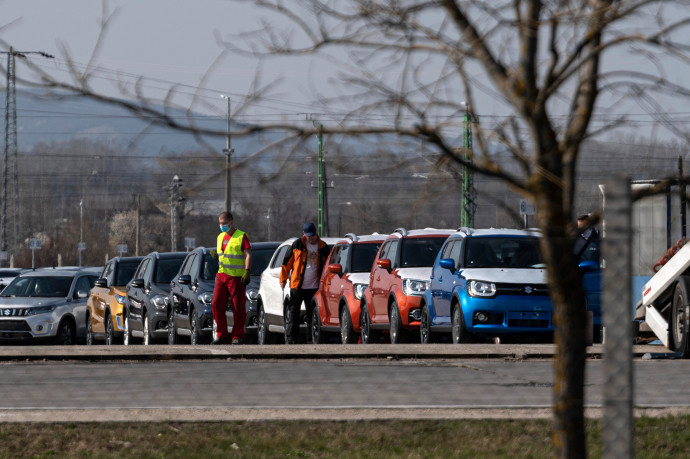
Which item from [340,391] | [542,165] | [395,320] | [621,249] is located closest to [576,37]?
[542,165]

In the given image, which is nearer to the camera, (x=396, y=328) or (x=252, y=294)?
(x=396, y=328)

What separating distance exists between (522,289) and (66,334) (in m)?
11.7

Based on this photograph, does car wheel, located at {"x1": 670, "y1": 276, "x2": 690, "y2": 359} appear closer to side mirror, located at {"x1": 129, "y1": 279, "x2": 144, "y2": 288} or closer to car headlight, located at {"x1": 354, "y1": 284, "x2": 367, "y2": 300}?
car headlight, located at {"x1": 354, "y1": 284, "x2": 367, "y2": 300}

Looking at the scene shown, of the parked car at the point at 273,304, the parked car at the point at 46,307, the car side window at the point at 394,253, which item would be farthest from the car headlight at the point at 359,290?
the parked car at the point at 46,307

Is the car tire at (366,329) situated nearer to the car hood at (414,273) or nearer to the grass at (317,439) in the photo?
the car hood at (414,273)

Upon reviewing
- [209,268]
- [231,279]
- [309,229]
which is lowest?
[231,279]

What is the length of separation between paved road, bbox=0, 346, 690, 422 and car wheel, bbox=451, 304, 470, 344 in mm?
1937

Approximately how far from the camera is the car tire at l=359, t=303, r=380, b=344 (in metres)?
20.3

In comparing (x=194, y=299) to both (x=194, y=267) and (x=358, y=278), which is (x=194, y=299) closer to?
(x=194, y=267)

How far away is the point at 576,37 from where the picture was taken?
567 centimetres

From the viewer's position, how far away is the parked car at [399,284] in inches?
764

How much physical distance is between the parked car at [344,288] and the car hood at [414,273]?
3.17 feet

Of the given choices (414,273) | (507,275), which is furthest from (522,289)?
(414,273)

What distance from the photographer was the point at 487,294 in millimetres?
18031
